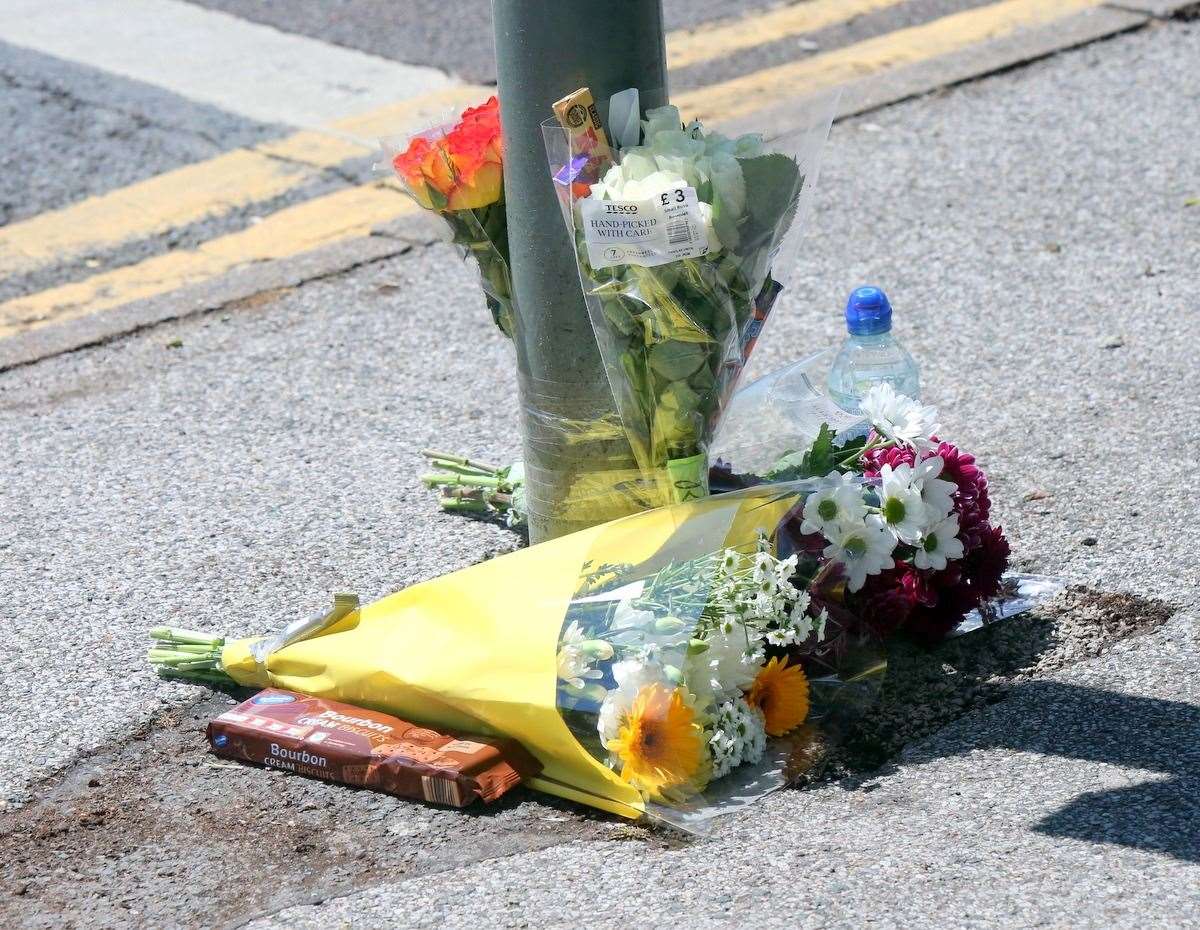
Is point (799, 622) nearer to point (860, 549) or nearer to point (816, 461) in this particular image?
point (860, 549)

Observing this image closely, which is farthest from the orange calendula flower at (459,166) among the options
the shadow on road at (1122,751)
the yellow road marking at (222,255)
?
the yellow road marking at (222,255)

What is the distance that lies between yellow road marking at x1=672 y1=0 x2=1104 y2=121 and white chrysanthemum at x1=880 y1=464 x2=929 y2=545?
11.0 ft

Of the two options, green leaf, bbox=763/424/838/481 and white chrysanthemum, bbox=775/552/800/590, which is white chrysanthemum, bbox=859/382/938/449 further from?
white chrysanthemum, bbox=775/552/800/590

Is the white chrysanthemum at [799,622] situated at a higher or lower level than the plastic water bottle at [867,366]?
lower

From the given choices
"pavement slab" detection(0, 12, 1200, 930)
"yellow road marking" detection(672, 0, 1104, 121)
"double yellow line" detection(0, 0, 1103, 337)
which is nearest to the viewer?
"pavement slab" detection(0, 12, 1200, 930)

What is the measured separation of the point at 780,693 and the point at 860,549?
0.31m

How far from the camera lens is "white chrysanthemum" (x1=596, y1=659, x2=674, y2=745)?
2.63 m

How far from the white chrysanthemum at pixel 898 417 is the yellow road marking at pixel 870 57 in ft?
10.5

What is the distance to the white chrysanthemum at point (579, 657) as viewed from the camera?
270 centimetres

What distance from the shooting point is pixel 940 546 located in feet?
9.71

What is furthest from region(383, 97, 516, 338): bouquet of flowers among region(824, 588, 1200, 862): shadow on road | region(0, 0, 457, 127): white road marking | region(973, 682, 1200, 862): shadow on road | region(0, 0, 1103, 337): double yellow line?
region(0, 0, 457, 127): white road marking

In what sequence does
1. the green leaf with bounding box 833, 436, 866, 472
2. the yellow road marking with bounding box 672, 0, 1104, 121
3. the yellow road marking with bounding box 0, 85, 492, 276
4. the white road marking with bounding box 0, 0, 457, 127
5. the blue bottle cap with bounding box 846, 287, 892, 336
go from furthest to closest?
1. the white road marking with bounding box 0, 0, 457, 127
2. the yellow road marking with bounding box 672, 0, 1104, 121
3. the yellow road marking with bounding box 0, 85, 492, 276
4. the blue bottle cap with bounding box 846, 287, 892, 336
5. the green leaf with bounding box 833, 436, 866, 472

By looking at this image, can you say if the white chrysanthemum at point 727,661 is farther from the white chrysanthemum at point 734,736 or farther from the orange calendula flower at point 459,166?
the orange calendula flower at point 459,166

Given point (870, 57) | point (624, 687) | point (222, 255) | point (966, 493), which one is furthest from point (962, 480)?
point (870, 57)
